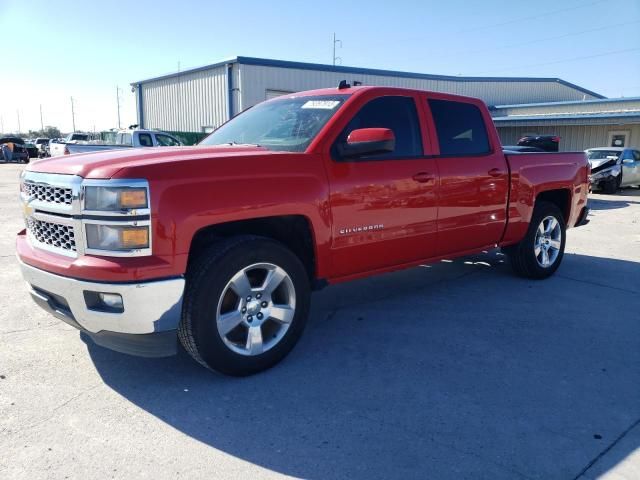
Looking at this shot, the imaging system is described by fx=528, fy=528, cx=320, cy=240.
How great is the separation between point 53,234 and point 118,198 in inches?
28.7

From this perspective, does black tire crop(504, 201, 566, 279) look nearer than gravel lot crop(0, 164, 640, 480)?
No

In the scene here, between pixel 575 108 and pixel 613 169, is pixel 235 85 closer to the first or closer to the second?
pixel 613 169

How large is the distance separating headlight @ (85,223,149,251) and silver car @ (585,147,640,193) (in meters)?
18.6

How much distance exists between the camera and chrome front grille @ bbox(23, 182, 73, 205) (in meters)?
3.20

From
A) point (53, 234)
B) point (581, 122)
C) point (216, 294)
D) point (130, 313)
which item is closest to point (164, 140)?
point (53, 234)

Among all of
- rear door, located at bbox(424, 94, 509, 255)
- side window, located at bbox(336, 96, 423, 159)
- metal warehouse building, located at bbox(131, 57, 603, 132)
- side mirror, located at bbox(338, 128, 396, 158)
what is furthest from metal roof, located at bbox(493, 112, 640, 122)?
side mirror, located at bbox(338, 128, 396, 158)

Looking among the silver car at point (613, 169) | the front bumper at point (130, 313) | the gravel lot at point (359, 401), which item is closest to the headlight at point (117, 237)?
the front bumper at point (130, 313)

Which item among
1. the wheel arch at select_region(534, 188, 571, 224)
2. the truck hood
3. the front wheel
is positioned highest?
the truck hood

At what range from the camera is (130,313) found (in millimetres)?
3014

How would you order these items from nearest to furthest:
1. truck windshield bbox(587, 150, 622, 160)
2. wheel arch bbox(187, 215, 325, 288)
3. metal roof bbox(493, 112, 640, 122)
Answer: wheel arch bbox(187, 215, 325, 288), truck windshield bbox(587, 150, 622, 160), metal roof bbox(493, 112, 640, 122)

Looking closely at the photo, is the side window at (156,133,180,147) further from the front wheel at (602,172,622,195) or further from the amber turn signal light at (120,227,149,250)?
the front wheel at (602,172,622,195)

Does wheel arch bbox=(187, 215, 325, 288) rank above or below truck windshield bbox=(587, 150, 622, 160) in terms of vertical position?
below

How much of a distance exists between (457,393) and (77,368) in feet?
8.57

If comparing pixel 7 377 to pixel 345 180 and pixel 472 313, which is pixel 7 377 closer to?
pixel 345 180
